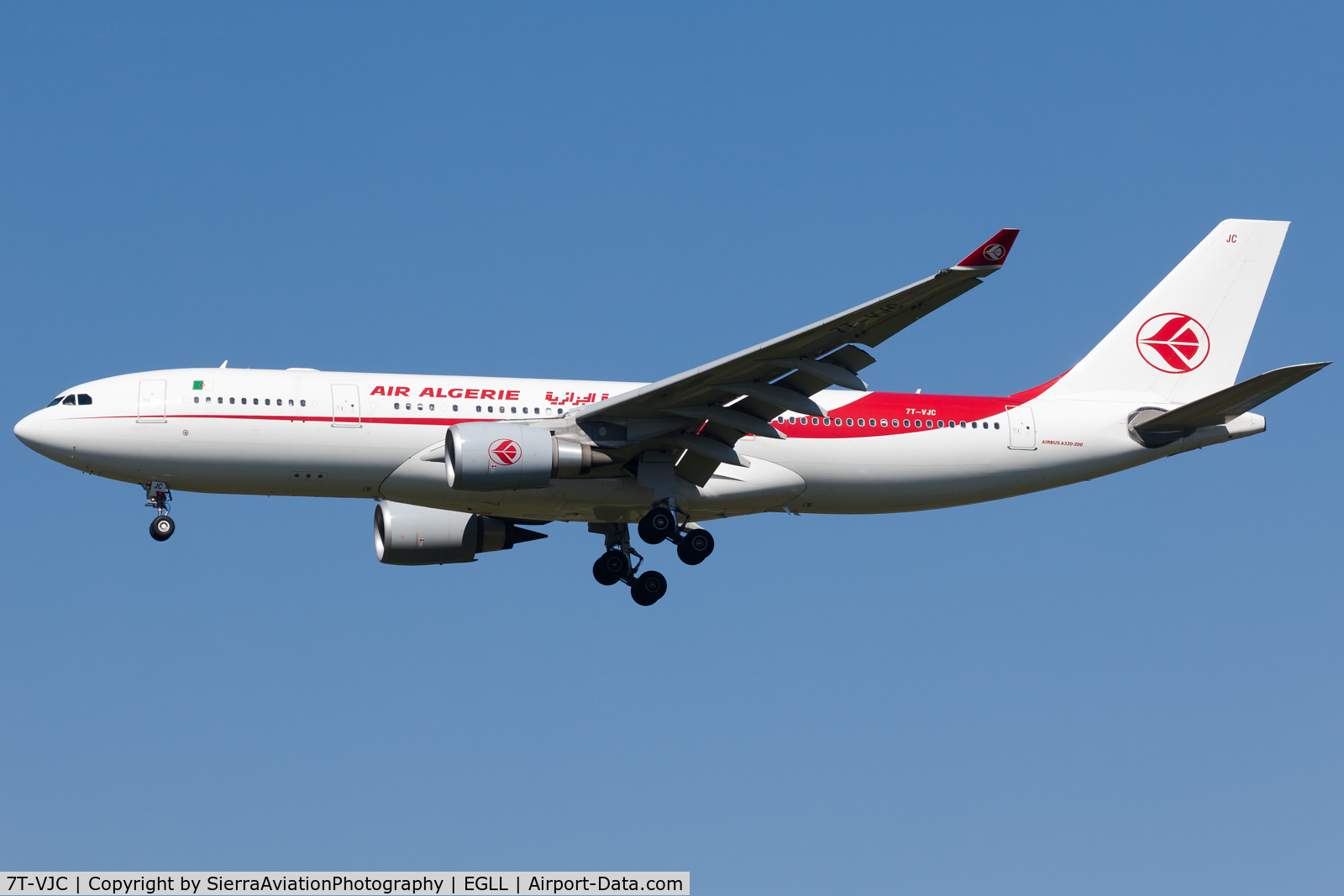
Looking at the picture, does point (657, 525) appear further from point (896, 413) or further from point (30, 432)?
point (30, 432)

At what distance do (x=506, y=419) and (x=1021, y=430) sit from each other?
35.9 feet

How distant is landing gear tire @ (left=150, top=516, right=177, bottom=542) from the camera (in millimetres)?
30078

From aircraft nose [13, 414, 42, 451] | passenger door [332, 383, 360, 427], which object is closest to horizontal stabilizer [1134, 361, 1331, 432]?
passenger door [332, 383, 360, 427]

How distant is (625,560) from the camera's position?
1316 inches

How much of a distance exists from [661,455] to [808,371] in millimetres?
4311

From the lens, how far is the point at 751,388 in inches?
1120

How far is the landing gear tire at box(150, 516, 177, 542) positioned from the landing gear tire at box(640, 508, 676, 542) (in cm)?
906

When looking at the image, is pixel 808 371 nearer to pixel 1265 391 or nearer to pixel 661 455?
pixel 661 455

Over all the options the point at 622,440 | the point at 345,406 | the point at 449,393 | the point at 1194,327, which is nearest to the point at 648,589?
the point at 622,440

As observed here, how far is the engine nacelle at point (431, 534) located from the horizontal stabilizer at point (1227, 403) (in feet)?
46.2

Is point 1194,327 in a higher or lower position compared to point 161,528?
higher

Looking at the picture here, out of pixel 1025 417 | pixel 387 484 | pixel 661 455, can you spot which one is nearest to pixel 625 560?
pixel 661 455

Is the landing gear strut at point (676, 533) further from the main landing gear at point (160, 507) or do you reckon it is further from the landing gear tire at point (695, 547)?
the main landing gear at point (160, 507)

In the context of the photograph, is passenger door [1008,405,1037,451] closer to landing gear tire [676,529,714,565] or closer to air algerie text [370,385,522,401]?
landing gear tire [676,529,714,565]
